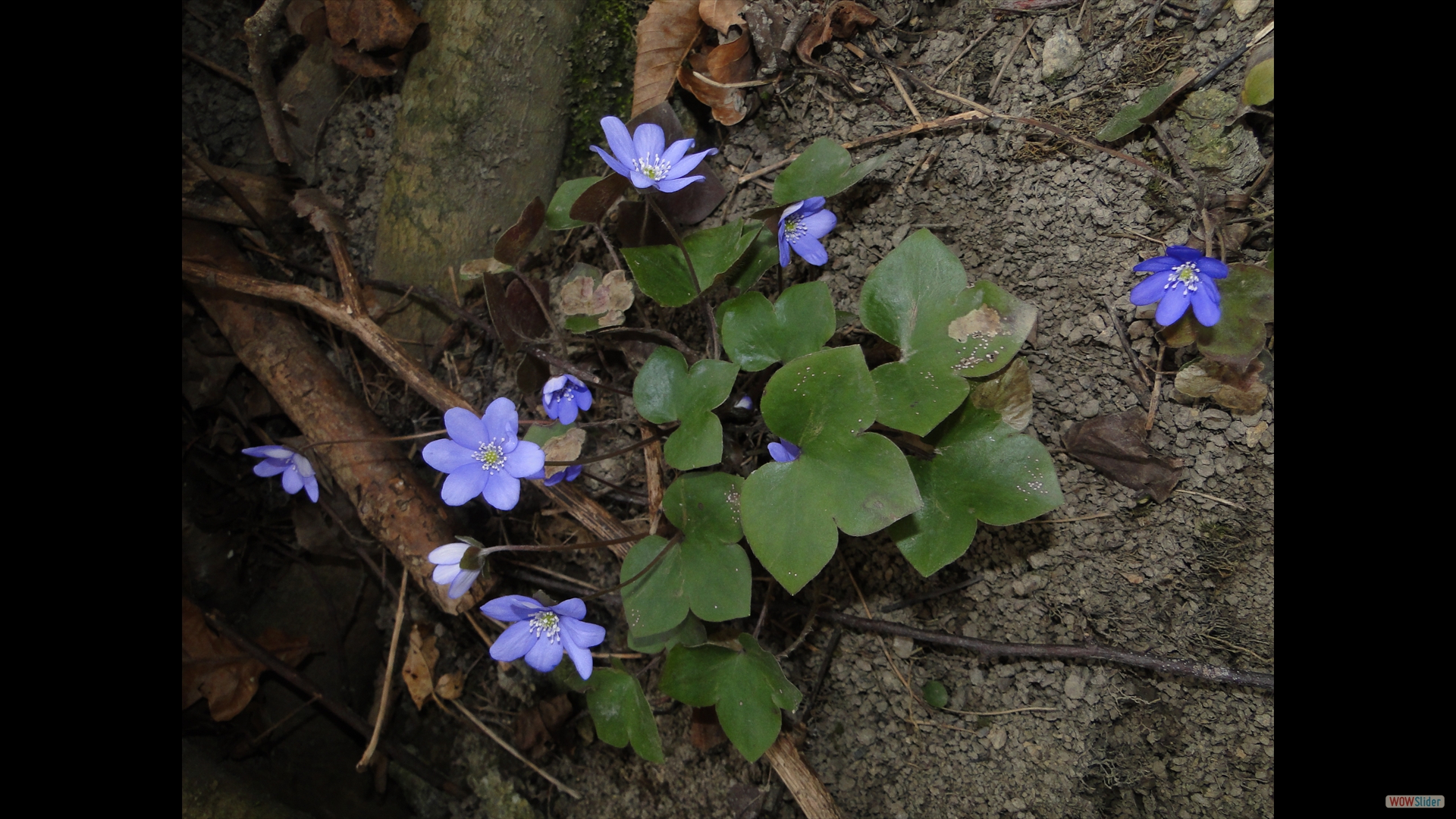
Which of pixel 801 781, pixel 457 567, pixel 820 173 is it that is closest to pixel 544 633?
pixel 457 567

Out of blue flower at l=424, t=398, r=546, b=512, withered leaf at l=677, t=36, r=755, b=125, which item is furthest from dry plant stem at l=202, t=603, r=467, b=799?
withered leaf at l=677, t=36, r=755, b=125

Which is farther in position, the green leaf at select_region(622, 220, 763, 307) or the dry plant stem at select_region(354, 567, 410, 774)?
the dry plant stem at select_region(354, 567, 410, 774)

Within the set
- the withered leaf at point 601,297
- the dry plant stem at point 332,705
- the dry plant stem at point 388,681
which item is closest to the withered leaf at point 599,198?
the withered leaf at point 601,297

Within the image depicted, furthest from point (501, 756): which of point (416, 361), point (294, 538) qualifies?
point (416, 361)

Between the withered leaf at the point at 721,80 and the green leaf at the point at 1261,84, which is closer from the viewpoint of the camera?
the green leaf at the point at 1261,84

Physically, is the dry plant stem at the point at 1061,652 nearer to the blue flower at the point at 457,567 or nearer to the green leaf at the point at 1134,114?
the blue flower at the point at 457,567

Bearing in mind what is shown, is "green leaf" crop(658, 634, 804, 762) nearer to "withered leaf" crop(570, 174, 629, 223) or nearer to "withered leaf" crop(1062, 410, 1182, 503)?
"withered leaf" crop(1062, 410, 1182, 503)

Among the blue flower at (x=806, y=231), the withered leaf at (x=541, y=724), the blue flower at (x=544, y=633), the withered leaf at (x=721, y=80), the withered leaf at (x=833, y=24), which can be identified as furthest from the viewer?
the withered leaf at (x=541, y=724)
